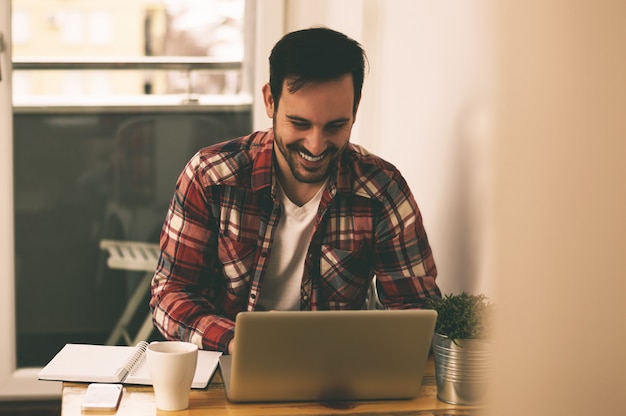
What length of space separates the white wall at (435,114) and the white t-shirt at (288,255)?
31 centimetres

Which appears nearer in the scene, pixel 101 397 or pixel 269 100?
pixel 101 397

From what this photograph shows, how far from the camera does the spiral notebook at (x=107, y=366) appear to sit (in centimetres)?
110

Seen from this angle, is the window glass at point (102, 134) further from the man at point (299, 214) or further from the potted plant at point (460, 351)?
the potted plant at point (460, 351)

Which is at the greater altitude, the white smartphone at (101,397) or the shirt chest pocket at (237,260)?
the shirt chest pocket at (237,260)

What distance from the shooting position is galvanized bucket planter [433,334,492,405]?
1.08 metres

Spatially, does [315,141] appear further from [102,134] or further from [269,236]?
[102,134]

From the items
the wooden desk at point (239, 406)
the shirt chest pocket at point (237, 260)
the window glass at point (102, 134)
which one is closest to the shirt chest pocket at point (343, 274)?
the shirt chest pocket at point (237, 260)

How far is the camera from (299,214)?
1.67m

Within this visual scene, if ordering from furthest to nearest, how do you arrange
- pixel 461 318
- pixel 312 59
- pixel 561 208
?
pixel 312 59
pixel 461 318
pixel 561 208

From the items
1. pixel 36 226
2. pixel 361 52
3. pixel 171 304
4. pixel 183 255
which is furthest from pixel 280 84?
pixel 36 226

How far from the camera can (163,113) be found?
2697mm

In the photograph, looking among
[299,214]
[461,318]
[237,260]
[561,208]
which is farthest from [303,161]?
[561,208]

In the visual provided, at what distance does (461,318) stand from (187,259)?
0.69 m

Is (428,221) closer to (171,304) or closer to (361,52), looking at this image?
(361,52)
